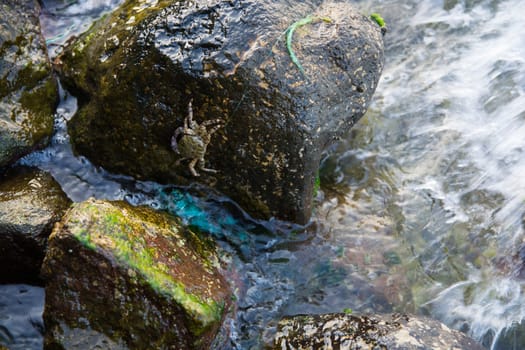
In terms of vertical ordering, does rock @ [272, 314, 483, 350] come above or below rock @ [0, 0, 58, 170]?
below

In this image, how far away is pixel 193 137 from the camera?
4.00 metres

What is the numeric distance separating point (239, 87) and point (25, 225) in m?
1.93

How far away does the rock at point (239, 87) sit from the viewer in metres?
3.95

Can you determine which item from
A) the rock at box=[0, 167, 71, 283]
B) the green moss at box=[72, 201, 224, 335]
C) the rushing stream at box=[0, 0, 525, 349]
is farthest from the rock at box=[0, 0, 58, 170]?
the green moss at box=[72, 201, 224, 335]

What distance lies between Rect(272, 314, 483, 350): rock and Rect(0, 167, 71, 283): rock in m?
1.99

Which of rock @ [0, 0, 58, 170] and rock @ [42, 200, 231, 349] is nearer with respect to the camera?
rock @ [42, 200, 231, 349]

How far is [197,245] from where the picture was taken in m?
4.14

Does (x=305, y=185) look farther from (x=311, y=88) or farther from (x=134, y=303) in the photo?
(x=134, y=303)

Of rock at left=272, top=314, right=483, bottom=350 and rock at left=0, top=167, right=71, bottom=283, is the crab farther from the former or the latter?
rock at left=272, top=314, right=483, bottom=350

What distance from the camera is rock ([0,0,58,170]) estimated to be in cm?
443

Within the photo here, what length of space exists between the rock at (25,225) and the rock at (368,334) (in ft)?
6.51

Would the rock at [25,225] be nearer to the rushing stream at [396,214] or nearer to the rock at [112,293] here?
the rushing stream at [396,214]

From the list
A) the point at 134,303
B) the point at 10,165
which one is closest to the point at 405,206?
the point at 134,303

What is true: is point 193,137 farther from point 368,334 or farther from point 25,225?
point 368,334
